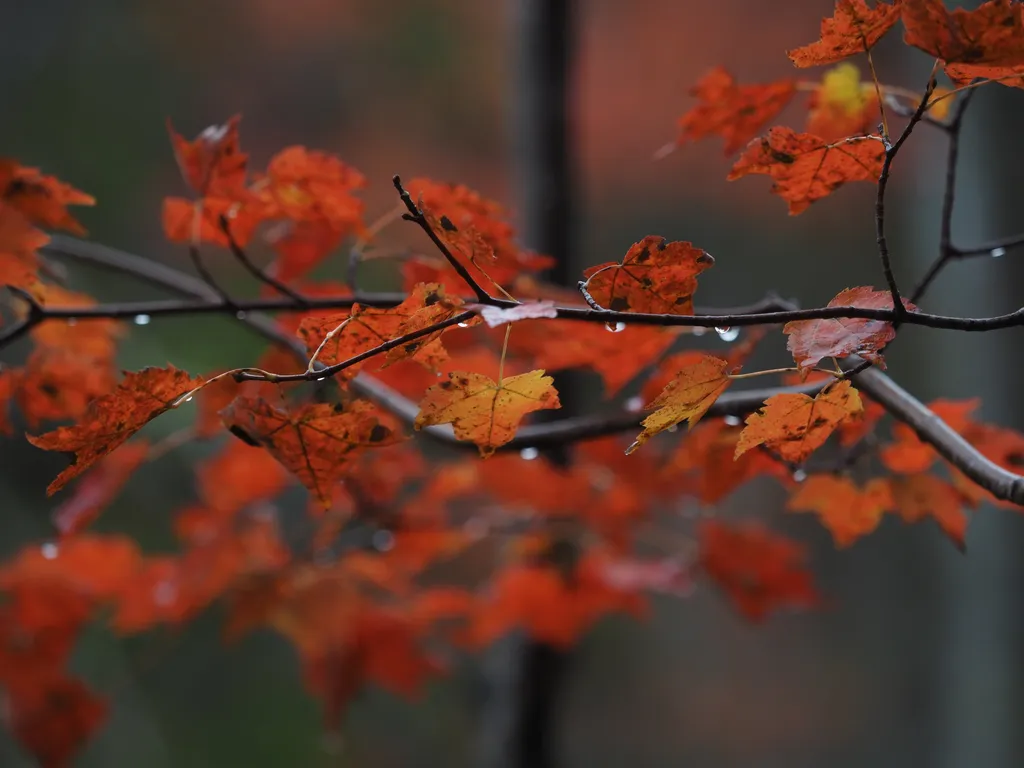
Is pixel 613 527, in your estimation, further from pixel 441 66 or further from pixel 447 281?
pixel 441 66

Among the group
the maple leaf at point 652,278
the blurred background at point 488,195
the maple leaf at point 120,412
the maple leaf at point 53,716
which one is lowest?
the maple leaf at point 53,716

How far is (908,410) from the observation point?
1.60 feet

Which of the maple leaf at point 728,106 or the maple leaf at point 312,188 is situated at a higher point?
the maple leaf at point 728,106

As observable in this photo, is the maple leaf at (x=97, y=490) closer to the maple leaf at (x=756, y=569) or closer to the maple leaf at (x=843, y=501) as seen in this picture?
the maple leaf at (x=843, y=501)

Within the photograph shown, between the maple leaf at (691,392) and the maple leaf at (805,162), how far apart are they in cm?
13

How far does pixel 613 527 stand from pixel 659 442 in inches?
27.7

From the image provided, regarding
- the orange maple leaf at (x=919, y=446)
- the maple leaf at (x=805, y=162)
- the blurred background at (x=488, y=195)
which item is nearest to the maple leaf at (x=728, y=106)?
the maple leaf at (x=805, y=162)

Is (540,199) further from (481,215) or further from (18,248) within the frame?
(18,248)

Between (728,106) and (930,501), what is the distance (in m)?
0.34

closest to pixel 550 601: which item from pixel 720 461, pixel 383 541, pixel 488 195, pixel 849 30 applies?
pixel 383 541

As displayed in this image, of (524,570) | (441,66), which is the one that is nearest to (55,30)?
(441,66)

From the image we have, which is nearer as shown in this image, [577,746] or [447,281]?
[447,281]

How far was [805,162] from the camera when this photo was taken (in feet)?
1.54

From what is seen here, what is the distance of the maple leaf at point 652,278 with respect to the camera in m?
0.41
